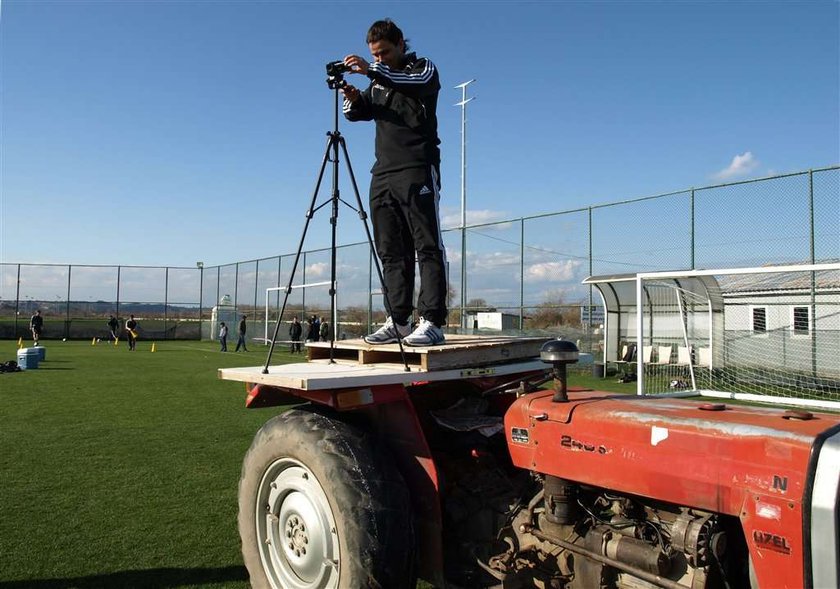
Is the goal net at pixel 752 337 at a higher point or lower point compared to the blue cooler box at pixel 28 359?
higher

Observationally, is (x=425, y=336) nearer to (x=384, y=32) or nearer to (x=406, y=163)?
(x=406, y=163)

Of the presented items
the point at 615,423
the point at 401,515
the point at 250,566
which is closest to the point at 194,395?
the point at 250,566

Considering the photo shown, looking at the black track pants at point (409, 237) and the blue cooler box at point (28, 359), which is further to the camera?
the blue cooler box at point (28, 359)

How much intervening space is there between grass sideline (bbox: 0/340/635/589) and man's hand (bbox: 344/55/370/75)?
301 centimetres

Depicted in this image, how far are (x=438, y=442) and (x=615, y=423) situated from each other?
3.96ft

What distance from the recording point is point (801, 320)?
12594 millimetres

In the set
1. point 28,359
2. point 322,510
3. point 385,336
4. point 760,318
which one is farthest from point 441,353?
point 28,359

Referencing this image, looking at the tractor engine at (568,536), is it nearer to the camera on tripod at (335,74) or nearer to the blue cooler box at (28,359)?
the camera on tripod at (335,74)

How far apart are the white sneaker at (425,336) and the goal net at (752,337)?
795cm

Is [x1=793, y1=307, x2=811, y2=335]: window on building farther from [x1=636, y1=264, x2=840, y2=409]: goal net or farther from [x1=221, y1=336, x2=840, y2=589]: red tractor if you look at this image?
[x1=221, y1=336, x2=840, y2=589]: red tractor

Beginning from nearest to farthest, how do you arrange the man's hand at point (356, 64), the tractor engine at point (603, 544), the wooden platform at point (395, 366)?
1. the tractor engine at point (603, 544)
2. the wooden platform at point (395, 366)
3. the man's hand at point (356, 64)

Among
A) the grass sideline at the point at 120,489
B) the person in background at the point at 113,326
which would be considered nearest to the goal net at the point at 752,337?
the grass sideline at the point at 120,489

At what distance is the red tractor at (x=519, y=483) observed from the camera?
6.27 feet

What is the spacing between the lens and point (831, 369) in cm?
1098
